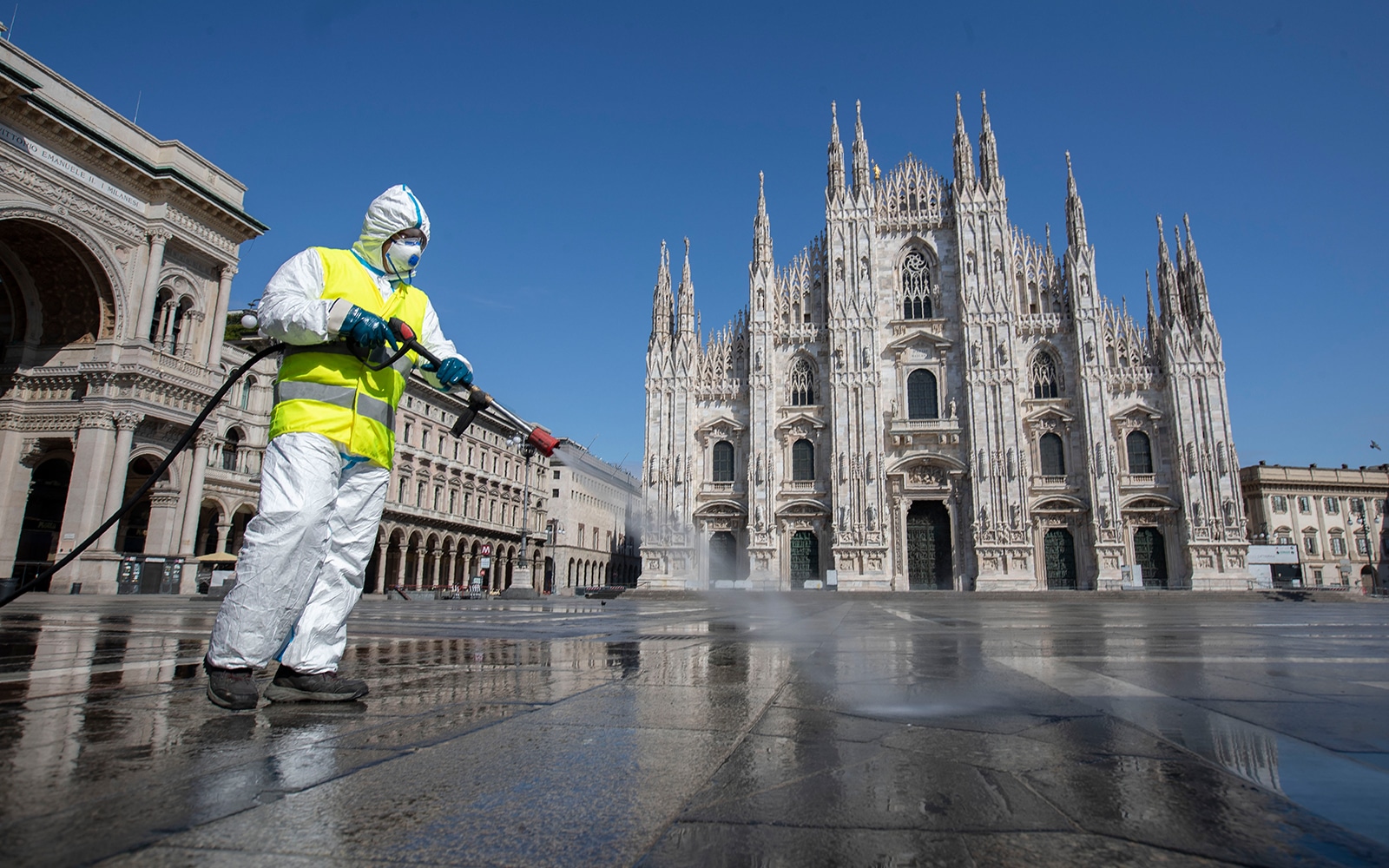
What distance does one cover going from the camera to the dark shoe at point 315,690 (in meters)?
Answer: 2.60

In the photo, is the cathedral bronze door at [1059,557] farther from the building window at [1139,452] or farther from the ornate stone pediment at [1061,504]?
the building window at [1139,452]

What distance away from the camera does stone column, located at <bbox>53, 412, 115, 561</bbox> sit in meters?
19.2

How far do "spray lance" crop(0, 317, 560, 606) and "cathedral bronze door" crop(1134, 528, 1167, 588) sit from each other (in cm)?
2967

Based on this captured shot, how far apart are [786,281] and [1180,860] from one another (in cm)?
3226

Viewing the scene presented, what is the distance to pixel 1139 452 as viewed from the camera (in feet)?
94.8

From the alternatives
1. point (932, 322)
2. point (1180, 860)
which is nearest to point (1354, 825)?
point (1180, 860)

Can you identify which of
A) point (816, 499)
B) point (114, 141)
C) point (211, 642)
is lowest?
point (211, 642)

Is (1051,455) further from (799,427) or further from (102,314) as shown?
(102,314)

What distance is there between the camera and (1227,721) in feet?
7.32

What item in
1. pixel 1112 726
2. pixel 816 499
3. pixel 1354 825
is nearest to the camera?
pixel 1354 825

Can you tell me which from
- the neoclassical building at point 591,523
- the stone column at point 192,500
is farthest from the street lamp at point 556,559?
the stone column at point 192,500

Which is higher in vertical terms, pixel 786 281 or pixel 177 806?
pixel 786 281

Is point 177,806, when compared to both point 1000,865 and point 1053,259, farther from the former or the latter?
point 1053,259

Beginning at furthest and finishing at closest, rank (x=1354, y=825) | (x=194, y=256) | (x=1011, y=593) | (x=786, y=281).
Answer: (x=786, y=281), (x=1011, y=593), (x=194, y=256), (x=1354, y=825)
